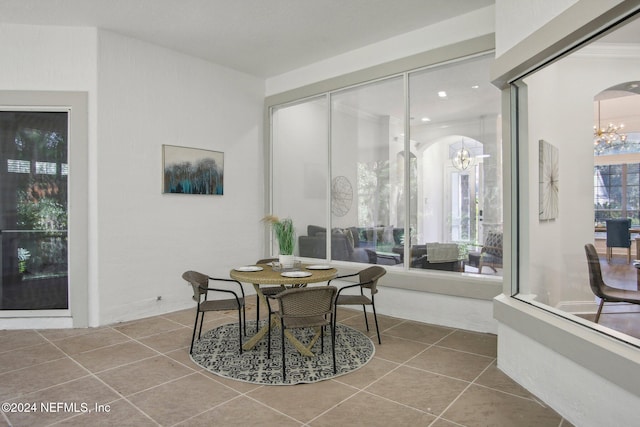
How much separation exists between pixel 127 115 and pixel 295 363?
141 inches

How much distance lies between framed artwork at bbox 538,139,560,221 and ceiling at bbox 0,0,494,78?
6.39 ft

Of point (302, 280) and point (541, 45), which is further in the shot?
point (302, 280)

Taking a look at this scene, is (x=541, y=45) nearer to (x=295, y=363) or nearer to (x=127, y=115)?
(x=295, y=363)

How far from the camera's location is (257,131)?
20.7 ft

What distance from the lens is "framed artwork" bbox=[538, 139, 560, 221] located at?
2924mm

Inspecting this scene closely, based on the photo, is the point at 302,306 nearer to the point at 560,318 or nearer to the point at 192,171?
the point at 560,318

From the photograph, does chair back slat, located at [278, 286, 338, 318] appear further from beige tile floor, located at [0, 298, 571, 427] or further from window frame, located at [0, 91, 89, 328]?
window frame, located at [0, 91, 89, 328]

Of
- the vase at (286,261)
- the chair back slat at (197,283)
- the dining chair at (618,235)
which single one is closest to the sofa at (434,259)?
the vase at (286,261)

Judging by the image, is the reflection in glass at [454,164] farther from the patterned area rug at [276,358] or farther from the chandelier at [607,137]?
the chandelier at [607,137]

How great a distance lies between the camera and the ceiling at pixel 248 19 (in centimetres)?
404

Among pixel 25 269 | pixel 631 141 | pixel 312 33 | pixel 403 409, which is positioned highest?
pixel 312 33

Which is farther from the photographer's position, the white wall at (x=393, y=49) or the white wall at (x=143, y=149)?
the white wall at (x=143, y=149)

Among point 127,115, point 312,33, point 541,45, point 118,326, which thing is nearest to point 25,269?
point 118,326

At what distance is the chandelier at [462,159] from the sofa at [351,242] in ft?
3.38
